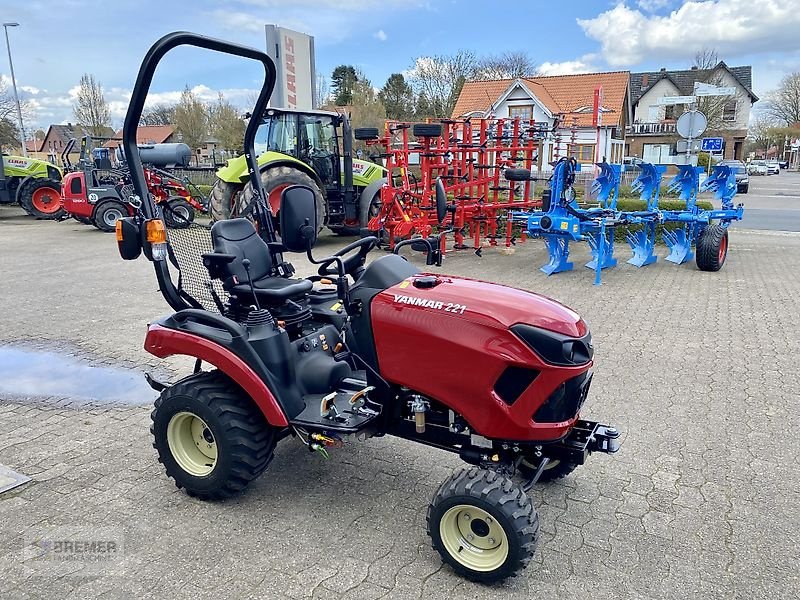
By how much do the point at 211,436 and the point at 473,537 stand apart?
4.42 feet

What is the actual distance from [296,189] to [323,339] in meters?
0.76

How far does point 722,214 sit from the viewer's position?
351 inches

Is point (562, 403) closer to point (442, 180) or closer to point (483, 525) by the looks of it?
point (483, 525)

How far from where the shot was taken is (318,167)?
10555 mm

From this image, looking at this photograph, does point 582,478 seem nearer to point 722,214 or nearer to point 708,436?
Result: point 708,436

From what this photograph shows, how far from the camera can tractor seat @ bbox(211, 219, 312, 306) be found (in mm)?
2859

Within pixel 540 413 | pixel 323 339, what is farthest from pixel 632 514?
pixel 323 339

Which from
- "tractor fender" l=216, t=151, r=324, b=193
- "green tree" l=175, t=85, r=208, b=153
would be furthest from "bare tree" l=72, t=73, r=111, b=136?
"tractor fender" l=216, t=151, r=324, b=193

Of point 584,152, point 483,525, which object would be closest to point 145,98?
point 483,525

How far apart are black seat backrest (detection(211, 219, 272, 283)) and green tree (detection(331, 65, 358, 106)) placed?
145 ft

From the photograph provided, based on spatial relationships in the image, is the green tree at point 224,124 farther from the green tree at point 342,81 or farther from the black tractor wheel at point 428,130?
the black tractor wheel at point 428,130

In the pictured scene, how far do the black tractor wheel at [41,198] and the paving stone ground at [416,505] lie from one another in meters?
12.8

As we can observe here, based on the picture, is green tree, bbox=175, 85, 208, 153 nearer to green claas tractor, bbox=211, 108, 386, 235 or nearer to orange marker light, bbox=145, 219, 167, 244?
green claas tractor, bbox=211, 108, 386, 235

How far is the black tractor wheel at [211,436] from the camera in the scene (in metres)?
2.76
